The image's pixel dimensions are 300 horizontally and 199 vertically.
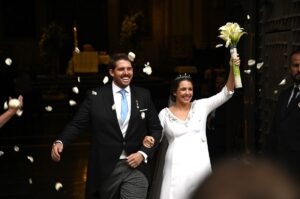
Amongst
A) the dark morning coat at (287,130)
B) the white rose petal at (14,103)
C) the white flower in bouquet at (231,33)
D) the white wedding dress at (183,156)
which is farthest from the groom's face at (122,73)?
the dark morning coat at (287,130)

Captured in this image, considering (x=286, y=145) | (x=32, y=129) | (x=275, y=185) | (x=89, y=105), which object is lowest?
(x=32, y=129)

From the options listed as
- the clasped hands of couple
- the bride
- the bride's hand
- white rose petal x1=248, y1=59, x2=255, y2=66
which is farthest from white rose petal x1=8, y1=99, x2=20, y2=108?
white rose petal x1=248, y1=59, x2=255, y2=66

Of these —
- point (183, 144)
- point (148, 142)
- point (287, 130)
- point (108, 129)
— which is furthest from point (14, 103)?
point (287, 130)

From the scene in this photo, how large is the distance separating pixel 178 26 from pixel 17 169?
18.3 metres

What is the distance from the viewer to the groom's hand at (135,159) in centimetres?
551

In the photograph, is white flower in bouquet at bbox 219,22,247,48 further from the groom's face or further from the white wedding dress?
the groom's face

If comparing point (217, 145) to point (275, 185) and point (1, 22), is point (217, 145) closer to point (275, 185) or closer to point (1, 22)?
point (275, 185)

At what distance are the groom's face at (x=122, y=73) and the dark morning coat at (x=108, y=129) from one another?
0.11 meters

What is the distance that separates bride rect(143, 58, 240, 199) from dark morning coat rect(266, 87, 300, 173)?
2.03 feet

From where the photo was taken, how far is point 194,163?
5.84m

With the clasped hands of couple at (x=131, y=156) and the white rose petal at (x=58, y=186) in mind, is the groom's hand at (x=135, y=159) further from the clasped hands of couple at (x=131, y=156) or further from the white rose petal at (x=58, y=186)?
the white rose petal at (x=58, y=186)

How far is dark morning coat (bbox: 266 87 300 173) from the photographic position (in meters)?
5.62

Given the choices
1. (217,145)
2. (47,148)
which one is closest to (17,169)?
(47,148)

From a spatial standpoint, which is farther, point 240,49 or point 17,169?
point 17,169
